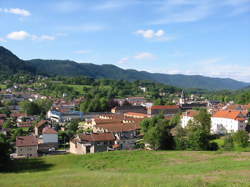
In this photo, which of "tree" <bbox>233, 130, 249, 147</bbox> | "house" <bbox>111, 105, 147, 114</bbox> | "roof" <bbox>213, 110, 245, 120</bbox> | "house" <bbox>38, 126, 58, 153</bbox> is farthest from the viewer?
"house" <bbox>111, 105, 147, 114</bbox>

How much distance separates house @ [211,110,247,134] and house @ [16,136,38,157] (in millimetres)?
33793

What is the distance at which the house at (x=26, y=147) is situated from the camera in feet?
132

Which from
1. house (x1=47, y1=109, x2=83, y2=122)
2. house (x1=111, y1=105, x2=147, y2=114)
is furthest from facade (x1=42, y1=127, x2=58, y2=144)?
house (x1=111, y1=105, x2=147, y2=114)

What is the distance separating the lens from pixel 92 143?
4162cm

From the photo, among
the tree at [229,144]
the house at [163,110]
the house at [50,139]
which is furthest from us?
the house at [163,110]

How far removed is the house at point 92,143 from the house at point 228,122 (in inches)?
875

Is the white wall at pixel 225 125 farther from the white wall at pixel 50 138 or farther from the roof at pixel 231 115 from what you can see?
the white wall at pixel 50 138

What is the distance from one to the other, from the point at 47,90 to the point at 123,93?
1744 inches

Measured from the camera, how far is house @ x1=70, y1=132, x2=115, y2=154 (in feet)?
132

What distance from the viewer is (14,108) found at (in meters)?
104

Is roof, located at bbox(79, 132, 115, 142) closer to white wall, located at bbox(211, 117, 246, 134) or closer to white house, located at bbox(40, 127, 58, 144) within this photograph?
white house, located at bbox(40, 127, 58, 144)

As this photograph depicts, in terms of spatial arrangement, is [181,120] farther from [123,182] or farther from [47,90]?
[47,90]

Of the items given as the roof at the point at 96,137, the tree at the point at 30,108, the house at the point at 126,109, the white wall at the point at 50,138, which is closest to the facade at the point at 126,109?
the house at the point at 126,109

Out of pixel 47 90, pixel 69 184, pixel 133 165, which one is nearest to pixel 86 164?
pixel 133 165
